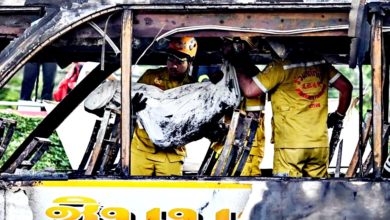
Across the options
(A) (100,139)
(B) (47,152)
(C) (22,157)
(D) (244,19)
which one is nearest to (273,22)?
(D) (244,19)

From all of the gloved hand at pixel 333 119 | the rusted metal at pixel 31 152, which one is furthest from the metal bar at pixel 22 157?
the gloved hand at pixel 333 119

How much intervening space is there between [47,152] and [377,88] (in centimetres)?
596

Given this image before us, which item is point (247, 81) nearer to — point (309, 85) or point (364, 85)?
point (309, 85)

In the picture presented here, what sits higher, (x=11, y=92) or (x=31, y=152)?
(x=11, y=92)

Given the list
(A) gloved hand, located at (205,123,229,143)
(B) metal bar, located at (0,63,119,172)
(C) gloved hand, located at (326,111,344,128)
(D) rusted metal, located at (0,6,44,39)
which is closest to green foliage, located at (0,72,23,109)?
(B) metal bar, located at (0,63,119,172)

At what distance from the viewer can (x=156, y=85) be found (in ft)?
30.4

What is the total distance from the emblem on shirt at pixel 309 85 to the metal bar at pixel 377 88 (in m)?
1.17

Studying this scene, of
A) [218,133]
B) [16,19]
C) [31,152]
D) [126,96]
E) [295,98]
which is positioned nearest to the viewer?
[126,96]

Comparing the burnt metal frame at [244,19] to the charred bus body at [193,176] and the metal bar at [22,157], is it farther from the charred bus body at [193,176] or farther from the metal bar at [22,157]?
the metal bar at [22,157]

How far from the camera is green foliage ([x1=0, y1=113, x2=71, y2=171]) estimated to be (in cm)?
1233

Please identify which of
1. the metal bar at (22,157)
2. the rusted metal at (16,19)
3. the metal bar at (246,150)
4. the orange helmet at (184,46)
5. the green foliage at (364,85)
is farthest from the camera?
the green foliage at (364,85)

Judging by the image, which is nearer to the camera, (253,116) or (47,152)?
(253,116)

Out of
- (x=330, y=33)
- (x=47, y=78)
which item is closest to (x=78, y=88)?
Result: (x=330, y=33)

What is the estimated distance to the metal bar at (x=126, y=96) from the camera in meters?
7.41
